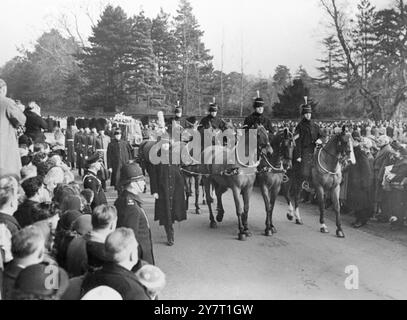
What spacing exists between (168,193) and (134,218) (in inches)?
138

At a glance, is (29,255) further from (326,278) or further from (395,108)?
(395,108)

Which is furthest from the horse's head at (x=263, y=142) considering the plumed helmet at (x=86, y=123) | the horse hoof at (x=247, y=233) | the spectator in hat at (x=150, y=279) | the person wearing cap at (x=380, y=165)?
the plumed helmet at (x=86, y=123)

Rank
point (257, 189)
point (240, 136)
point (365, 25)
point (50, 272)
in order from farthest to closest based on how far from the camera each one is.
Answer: point (365, 25) < point (257, 189) < point (240, 136) < point (50, 272)

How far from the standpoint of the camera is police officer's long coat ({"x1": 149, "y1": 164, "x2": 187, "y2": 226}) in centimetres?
855

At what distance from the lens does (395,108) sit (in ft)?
87.5

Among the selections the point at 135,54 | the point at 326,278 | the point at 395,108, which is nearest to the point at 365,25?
the point at 395,108

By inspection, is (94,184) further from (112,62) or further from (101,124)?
(112,62)

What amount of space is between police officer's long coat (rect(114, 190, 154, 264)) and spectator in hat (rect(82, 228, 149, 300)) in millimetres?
1820

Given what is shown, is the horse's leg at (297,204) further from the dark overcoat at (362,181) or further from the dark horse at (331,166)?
the dark overcoat at (362,181)

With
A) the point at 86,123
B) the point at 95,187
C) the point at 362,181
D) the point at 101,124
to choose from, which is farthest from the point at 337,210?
the point at 86,123

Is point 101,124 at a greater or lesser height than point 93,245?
greater

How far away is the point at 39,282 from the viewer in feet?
10.3

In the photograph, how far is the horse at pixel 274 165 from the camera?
9.41m
